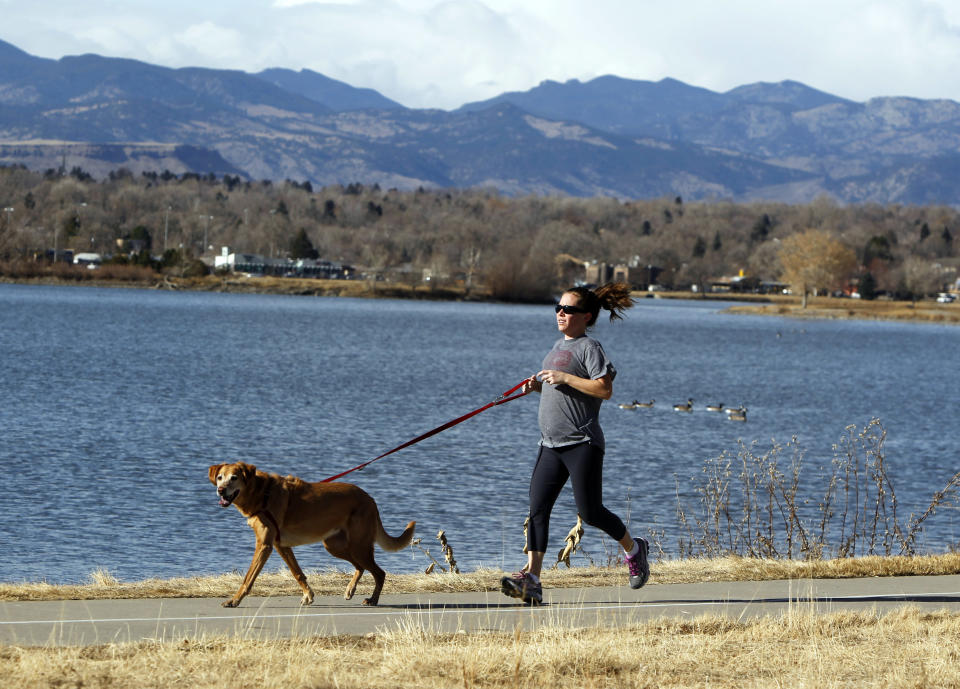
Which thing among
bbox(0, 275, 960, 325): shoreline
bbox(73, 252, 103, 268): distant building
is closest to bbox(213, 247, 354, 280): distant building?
bbox(73, 252, 103, 268): distant building

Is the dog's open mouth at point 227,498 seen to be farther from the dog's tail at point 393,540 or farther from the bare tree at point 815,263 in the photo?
the bare tree at point 815,263

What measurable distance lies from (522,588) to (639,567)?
38.8 inches

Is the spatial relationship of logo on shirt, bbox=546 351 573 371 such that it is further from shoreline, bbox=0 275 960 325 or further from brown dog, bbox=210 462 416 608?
shoreline, bbox=0 275 960 325

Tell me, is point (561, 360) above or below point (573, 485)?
above

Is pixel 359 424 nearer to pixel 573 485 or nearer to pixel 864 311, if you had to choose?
pixel 573 485

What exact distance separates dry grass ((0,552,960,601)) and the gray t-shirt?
1.75m

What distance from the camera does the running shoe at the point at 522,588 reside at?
9195 millimetres

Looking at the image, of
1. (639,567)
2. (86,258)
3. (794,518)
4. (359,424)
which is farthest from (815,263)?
(639,567)

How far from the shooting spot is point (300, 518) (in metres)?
8.81

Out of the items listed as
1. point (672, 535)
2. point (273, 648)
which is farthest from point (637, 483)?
point (273, 648)

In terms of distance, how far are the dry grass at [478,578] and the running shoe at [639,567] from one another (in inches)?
29.1

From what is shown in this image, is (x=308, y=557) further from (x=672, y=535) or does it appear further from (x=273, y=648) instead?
(x=273, y=648)

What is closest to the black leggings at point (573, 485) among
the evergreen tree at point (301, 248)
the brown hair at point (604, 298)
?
the brown hair at point (604, 298)

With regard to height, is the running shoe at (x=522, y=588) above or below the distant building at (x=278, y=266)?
below
